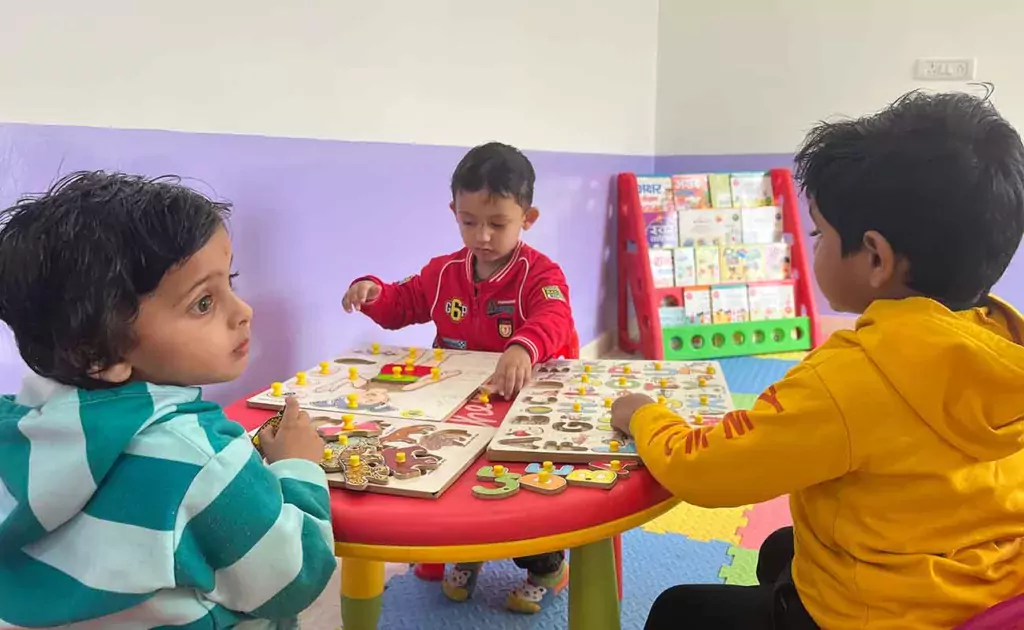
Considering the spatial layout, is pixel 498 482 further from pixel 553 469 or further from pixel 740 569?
pixel 740 569

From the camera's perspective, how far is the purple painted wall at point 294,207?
41.1 inches

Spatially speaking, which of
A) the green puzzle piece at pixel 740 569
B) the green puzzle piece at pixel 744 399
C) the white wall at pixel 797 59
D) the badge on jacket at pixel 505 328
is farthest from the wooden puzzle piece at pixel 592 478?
the white wall at pixel 797 59

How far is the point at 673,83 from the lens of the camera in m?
3.66

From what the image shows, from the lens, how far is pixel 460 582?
1.55 m

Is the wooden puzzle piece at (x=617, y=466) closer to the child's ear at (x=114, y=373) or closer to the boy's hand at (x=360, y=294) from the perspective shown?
the child's ear at (x=114, y=373)

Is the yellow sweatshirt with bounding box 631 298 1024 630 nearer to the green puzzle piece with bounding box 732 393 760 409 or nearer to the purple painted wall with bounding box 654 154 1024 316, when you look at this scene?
the green puzzle piece with bounding box 732 393 760 409

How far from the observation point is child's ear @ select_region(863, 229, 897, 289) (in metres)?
0.78

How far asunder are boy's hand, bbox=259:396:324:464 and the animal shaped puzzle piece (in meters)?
0.17

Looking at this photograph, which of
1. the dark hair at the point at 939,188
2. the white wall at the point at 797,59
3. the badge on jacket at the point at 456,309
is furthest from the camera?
the white wall at the point at 797,59

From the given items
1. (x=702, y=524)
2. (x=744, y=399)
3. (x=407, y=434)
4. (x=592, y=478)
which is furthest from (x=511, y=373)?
(x=744, y=399)

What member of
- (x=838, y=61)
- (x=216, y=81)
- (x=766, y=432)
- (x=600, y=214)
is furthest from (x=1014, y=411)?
(x=838, y=61)

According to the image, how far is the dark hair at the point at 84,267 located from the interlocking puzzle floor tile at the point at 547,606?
971 mm

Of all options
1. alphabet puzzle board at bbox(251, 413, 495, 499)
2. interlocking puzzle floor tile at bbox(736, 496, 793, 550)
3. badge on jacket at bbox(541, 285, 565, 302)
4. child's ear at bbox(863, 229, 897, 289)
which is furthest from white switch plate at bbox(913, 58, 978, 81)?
alphabet puzzle board at bbox(251, 413, 495, 499)

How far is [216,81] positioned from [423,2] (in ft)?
2.21
